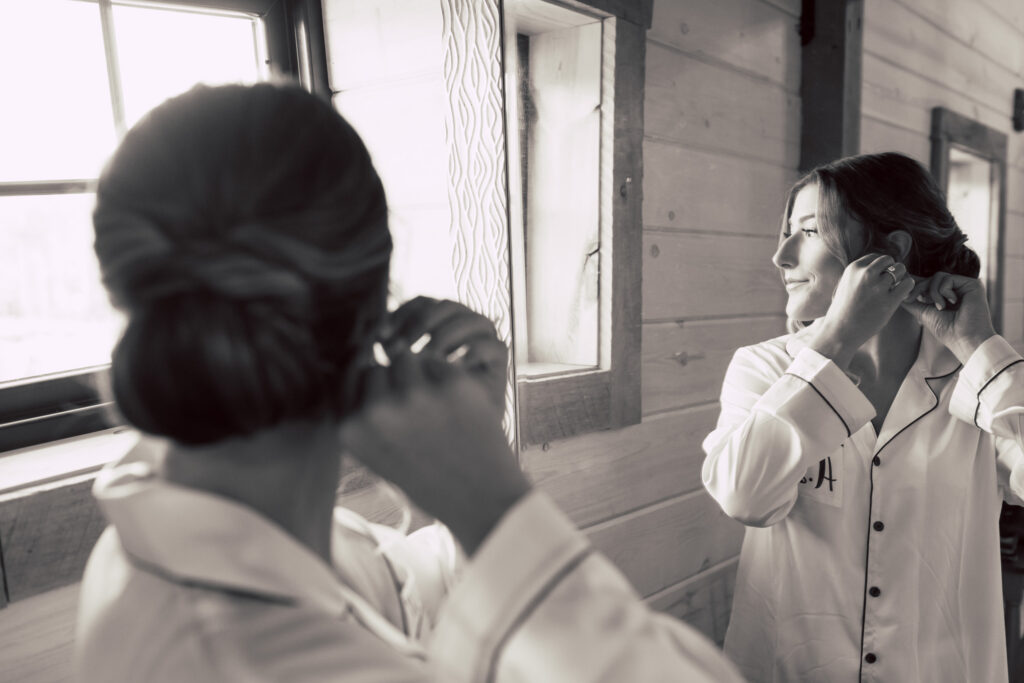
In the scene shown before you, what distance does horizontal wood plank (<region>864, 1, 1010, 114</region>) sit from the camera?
1952 millimetres

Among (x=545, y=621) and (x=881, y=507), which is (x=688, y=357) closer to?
(x=881, y=507)

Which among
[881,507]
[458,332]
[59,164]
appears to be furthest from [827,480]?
[59,164]

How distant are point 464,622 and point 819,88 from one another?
169 cm

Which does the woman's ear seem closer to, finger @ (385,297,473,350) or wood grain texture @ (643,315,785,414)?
wood grain texture @ (643,315,785,414)

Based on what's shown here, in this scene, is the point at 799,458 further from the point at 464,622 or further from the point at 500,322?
the point at 464,622

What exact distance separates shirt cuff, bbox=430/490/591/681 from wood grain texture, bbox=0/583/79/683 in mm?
567

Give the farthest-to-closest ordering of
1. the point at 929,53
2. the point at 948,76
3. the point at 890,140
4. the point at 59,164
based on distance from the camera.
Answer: the point at 948,76 → the point at 929,53 → the point at 890,140 → the point at 59,164

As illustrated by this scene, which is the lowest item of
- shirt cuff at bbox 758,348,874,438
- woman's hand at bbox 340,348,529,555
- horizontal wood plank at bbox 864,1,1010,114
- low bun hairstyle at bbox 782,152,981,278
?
shirt cuff at bbox 758,348,874,438

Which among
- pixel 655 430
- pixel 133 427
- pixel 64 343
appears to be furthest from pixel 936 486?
pixel 64 343

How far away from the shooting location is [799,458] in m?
0.92

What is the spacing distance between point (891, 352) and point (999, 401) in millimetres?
169

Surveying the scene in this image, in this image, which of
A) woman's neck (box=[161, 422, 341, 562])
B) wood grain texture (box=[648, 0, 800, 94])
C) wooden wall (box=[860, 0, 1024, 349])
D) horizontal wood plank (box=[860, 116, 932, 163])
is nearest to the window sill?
woman's neck (box=[161, 422, 341, 562])

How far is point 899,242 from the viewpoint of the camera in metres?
1.05

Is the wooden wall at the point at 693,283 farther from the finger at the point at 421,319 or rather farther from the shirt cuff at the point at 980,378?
the finger at the point at 421,319
